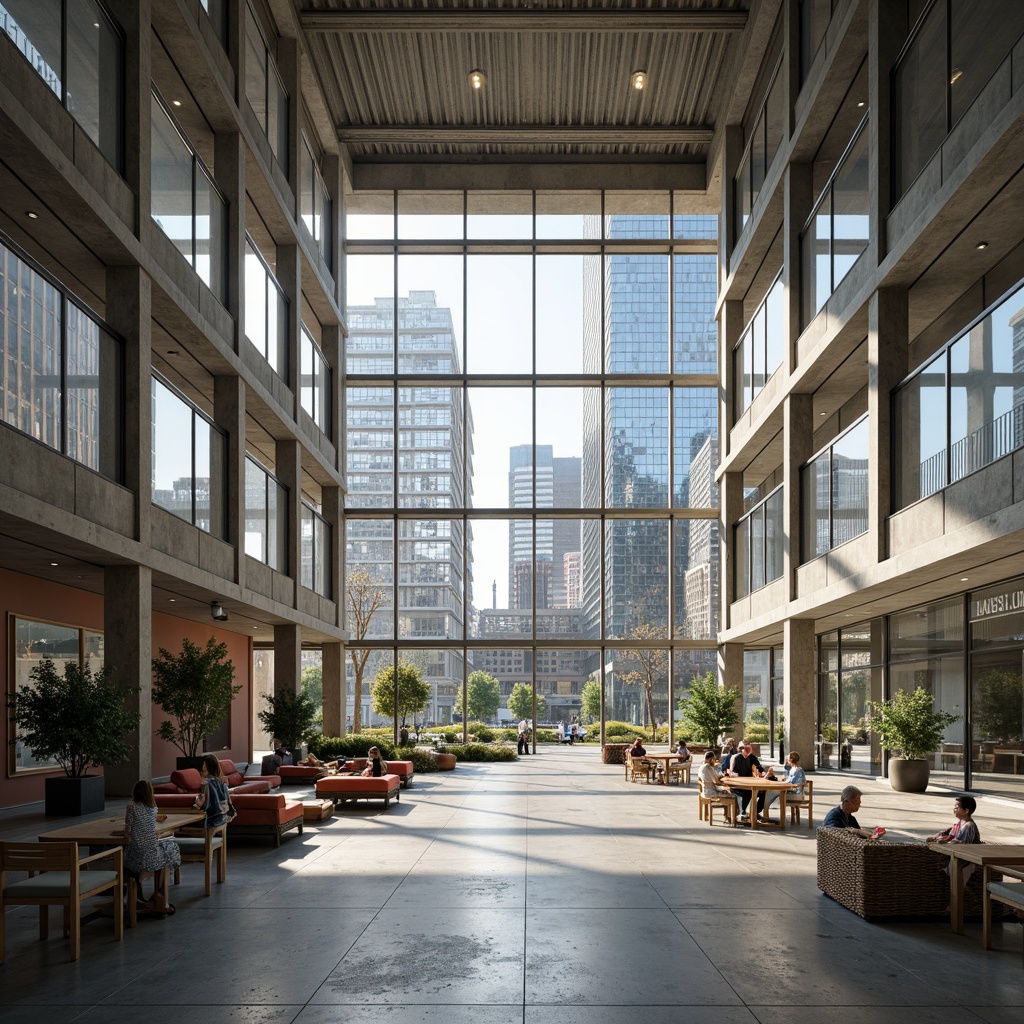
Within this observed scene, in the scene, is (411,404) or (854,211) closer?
(854,211)

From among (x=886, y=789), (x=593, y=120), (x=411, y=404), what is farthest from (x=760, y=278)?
(x=886, y=789)

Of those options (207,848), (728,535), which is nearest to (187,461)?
(207,848)

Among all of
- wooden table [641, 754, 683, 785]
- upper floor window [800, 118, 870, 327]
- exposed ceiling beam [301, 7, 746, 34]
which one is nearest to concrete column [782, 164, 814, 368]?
upper floor window [800, 118, 870, 327]

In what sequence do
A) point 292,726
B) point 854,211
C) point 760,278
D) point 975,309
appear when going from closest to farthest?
point 975,309 < point 854,211 < point 292,726 < point 760,278

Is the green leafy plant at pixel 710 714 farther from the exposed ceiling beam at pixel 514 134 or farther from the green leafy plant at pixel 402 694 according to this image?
the exposed ceiling beam at pixel 514 134

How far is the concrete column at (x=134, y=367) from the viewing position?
1493 cm

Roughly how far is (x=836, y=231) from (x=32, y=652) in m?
17.4

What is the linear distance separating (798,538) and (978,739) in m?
5.95

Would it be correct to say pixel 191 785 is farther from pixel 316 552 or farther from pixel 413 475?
pixel 413 475

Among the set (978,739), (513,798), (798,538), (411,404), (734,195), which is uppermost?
(734,195)

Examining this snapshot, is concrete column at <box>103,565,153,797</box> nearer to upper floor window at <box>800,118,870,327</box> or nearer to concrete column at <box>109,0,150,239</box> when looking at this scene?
concrete column at <box>109,0,150,239</box>

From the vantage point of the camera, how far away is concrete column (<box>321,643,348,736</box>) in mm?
31484

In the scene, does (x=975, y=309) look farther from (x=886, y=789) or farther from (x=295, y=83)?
A: (x=295, y=83)

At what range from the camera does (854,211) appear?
1869cm
